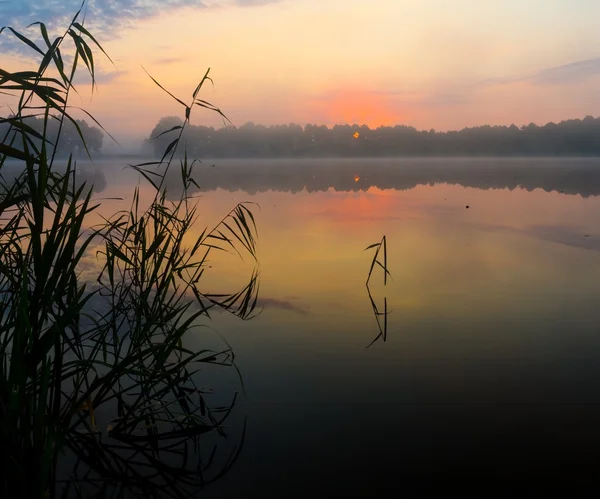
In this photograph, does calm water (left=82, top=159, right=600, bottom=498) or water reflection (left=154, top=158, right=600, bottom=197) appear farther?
water reflection (left=154, top=158, right=600, bottom=197)

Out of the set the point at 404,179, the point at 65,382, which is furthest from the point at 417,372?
the point at 404,179

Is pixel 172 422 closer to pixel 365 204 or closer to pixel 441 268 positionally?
pixel 441 268

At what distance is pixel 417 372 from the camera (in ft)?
13.6

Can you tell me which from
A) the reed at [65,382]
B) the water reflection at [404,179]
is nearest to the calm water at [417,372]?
the reed at [65,382]

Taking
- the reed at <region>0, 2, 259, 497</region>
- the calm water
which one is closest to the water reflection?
the calm water

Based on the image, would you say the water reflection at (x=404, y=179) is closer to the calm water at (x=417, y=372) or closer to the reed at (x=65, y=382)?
the calm water at (x=417, y=372)

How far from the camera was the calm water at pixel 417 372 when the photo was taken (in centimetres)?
295

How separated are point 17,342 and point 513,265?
7.39 meters

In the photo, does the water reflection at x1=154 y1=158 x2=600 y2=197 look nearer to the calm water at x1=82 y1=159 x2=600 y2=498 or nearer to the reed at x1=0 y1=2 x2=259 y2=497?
Answer: the calm water at x1=82 y1=159 x2=600 y2=498

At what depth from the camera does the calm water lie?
295 centimetres

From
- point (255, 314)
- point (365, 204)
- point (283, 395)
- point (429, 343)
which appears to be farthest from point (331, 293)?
point (365, 204)

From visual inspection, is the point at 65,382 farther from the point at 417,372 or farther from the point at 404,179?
the point at 404,179

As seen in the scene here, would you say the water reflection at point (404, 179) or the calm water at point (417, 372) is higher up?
the water reflection at point (404, 179)

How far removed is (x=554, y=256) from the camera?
28.3 ft
